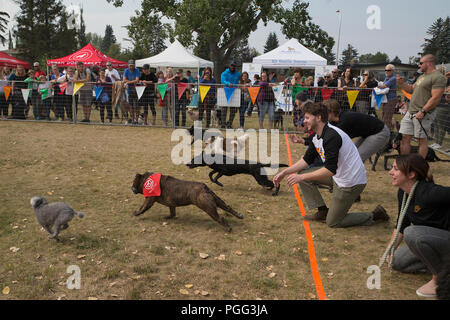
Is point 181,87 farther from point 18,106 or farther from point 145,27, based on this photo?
point 145,27

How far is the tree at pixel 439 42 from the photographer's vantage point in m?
44.4

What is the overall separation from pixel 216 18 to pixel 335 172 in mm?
23151

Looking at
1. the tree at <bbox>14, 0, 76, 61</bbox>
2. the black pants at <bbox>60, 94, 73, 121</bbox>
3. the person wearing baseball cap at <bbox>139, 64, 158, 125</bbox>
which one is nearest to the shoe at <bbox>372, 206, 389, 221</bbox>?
the person wearing baseball cap at <bbox>139, 64, 158, 125</bbox>

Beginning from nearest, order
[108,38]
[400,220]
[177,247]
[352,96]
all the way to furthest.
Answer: [400,220] → [177,247] → [352,96] → [108,38]

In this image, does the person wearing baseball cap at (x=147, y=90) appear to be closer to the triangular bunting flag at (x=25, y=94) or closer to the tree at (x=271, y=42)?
the triangular bunting flag at (x=25, y=94)

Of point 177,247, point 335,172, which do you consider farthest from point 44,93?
point 335,172

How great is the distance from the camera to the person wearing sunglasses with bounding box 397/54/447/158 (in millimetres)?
6227

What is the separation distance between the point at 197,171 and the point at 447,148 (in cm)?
757

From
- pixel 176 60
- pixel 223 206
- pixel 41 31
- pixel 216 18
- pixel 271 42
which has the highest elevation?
pixel 271 42

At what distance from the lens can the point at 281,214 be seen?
5180mm

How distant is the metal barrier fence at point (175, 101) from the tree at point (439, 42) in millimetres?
29448

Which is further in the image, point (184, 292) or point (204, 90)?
point (204, 90)

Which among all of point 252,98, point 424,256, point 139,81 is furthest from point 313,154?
point 139,81

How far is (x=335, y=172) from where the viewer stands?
4113mm
